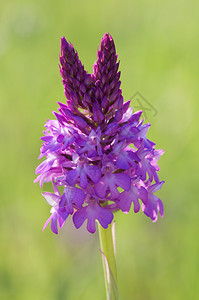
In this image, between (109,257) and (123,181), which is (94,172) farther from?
(109,257)

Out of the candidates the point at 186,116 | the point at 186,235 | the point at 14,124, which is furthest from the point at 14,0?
the point at 186,235

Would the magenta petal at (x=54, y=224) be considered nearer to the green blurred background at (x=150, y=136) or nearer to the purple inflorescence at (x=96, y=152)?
the purple inflorescence at (x=96, y=152)

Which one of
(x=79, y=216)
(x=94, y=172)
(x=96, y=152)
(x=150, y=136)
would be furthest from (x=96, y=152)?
(x=150, y=136)

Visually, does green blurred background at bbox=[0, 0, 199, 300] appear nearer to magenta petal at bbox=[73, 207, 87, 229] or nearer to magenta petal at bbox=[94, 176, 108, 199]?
magenta petal at bbox=[73, 207, 87, 229]

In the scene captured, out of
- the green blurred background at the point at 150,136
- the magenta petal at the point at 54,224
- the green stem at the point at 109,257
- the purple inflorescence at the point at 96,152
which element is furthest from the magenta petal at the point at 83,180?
the green blurred background at the point at 150,136

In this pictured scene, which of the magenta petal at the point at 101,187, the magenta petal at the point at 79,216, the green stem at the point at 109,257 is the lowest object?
the green stem at the point at 109,257

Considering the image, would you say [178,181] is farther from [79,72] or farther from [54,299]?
[79,72]

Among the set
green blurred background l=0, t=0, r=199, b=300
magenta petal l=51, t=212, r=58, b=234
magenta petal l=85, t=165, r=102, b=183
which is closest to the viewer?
magenta petal l=85, t=165, r=102, b=183

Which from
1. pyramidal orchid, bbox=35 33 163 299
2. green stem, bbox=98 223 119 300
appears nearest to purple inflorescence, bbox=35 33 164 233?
pyramidal orchid, bbox=35 33 163 299
